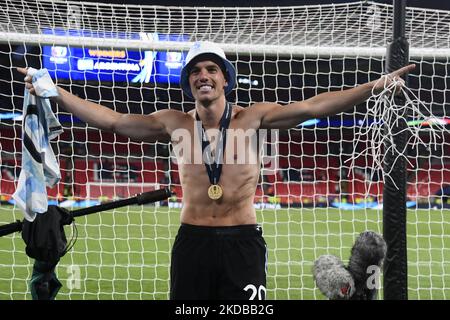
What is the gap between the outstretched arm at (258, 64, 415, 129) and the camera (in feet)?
10.4

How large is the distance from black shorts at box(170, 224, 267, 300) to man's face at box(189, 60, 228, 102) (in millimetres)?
625

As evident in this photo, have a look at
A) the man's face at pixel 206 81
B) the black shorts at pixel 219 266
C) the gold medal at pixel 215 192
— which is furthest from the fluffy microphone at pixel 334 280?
the man's face at pixel 206 81

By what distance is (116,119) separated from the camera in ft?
10.9

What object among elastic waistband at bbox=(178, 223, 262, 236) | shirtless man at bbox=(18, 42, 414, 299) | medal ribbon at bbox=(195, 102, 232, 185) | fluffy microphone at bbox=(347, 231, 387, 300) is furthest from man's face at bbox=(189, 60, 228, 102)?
fluffy microphone at bbox=(347, 231, 387, 300)

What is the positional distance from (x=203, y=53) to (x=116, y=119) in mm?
529

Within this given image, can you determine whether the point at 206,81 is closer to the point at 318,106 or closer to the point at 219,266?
the point at 318,106

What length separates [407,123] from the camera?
4273 millimetres

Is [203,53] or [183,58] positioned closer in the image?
[203,53]

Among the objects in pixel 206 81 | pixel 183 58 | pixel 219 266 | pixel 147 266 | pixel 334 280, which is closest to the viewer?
pixel 334 280

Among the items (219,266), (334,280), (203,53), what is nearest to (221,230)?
(219,266)

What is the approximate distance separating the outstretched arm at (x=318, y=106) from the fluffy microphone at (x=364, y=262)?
3.05ft

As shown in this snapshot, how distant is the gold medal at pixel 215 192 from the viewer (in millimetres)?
3229

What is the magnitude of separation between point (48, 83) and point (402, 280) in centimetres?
256

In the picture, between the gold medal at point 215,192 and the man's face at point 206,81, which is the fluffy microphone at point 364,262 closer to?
the gold medal at point 215,192
